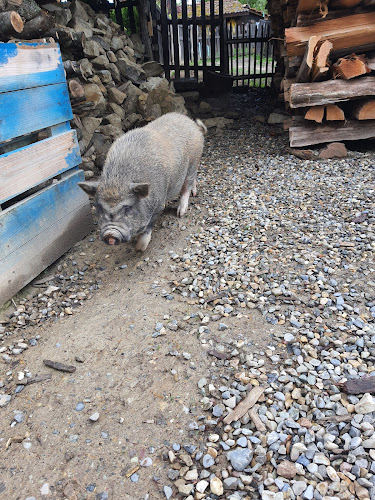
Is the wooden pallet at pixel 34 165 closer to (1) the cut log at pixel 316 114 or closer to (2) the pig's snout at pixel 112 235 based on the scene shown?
(2) the pig's snout at pixel 112 235

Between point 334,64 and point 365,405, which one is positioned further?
point 334,64

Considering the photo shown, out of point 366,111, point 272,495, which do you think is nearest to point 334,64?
point 366,111

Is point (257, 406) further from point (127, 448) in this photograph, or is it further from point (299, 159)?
point (299, 159)

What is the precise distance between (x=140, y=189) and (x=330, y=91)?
399 cm

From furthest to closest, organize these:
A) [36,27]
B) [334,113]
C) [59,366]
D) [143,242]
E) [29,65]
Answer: [334,113] → [36,27] → [143,242] → [29,65] → [59,366]

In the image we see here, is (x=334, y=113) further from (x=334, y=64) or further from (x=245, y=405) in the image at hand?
(x=245, y=405)

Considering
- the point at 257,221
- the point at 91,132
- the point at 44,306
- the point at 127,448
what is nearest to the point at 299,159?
the point at 257,221

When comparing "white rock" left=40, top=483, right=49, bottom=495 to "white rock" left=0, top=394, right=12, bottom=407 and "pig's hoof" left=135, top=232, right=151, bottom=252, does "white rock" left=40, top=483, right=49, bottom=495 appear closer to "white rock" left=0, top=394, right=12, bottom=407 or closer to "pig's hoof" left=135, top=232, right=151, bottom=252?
"white rock" left=0, top=394, right=12, bottom=407

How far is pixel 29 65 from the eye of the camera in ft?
11.0

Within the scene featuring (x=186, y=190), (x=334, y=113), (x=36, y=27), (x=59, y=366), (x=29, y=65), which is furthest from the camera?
(x=334, y=113)

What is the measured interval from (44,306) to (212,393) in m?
1.94

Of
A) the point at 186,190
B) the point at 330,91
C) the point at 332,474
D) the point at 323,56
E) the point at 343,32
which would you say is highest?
the point at 343,32

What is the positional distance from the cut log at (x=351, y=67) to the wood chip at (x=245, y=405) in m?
5.21

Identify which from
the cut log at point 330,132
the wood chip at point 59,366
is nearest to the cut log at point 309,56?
the cut log at point 330,132
